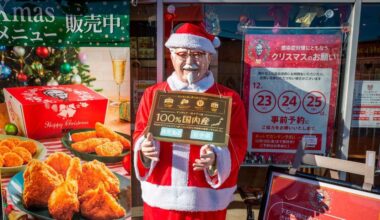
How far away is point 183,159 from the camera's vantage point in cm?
221

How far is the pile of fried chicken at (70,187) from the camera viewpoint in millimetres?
2814

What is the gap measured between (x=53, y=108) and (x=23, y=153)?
0.47m

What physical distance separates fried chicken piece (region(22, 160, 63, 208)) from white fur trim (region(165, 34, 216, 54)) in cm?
156

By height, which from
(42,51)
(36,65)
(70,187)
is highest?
(42,51)

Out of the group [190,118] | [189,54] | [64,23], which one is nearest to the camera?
[190,118]

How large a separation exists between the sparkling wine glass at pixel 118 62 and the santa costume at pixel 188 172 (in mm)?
611

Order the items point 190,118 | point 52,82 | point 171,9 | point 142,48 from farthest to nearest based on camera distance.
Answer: point 142,48, point 171,9, point 52,82, point 190,118

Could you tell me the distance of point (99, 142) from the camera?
2850 mm

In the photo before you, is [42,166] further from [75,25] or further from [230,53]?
[230,53]

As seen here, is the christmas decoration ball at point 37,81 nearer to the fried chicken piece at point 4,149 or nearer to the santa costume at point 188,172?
the fried chicken piece at point 4,149

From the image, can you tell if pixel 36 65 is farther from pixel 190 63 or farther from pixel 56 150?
pixel 190 63

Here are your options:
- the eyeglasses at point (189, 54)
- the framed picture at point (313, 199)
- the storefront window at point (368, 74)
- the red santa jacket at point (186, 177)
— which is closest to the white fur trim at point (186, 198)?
the red santa jacket at point (186, 177)

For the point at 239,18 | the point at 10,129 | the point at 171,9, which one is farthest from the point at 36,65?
the point at 239,18

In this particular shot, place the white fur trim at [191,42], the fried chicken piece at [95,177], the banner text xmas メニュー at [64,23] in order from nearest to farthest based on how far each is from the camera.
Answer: the white fur trim at [191,42] < the banner text xmas メニュー at [64,23] < the fried chicken piece at [95,177]
